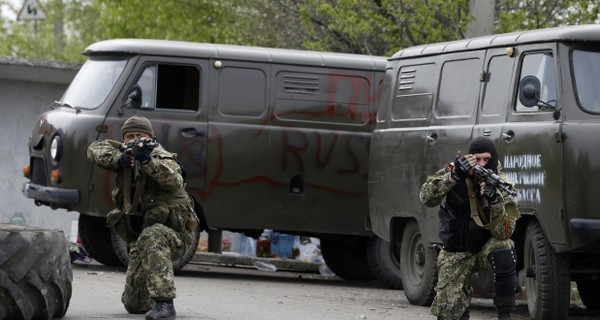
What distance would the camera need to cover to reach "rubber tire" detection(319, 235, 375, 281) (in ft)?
55.6

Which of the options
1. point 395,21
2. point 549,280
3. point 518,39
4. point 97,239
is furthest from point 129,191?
point 395,21

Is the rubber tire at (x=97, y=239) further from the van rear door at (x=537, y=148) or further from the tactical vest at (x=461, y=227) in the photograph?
the tactical vest at (x=461, y=227)

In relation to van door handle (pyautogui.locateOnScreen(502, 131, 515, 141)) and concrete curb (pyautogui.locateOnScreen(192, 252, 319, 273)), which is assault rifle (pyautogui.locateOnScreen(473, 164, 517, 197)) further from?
concrete curb (pyautogui.locateOnScreen(192, 252, 319, 273))

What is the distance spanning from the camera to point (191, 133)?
1517cm

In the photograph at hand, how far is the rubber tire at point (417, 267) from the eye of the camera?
12984 millimetres

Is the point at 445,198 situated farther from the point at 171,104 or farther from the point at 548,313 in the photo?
the point at 171,104

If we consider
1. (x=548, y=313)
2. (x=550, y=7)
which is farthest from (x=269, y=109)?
(x=550, y=7)

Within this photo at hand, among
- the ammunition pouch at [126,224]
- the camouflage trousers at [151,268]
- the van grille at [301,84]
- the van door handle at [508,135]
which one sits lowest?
the camouflage trousers at [151,268]

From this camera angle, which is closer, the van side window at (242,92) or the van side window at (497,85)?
the van side window at (497,85)

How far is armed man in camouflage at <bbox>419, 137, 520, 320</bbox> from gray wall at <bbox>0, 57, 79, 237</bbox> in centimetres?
1110

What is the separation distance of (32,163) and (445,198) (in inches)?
267

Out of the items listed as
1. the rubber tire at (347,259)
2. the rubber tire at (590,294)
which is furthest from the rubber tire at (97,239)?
the rubber tire at (590,294)

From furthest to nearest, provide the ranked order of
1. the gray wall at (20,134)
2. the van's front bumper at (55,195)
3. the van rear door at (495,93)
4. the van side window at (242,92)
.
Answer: the gray wall at (20,134) → the van side window at (242,92) → the van's front bumper at (55,195) → the van rear door at (495,93)

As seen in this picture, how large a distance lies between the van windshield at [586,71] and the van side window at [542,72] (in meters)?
0.19
